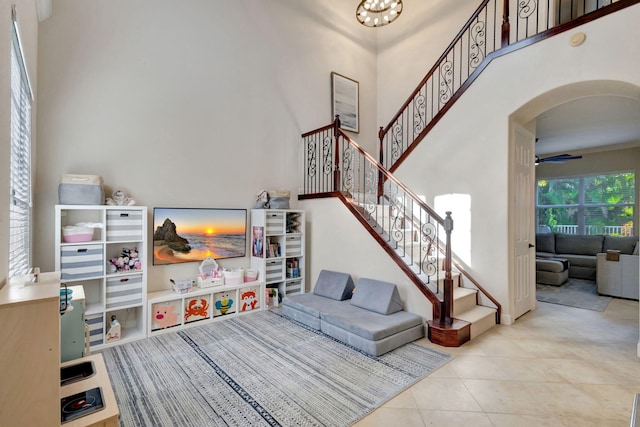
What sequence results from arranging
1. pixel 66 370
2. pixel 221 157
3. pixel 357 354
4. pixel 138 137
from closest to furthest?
pixel 66 370
pixel 357 354
pixel 138 137
pixel 221 157

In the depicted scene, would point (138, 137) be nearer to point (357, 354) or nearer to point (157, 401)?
point (157, 401)

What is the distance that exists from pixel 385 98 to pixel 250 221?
4.14m

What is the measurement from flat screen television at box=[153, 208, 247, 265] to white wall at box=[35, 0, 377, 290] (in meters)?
0.14

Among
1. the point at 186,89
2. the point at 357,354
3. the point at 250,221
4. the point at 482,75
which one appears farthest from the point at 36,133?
the point at 482,75

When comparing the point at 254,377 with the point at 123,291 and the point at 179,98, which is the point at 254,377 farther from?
the point at 179,98

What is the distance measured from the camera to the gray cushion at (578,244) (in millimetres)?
6970

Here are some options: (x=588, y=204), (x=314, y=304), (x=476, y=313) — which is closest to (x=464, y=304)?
(x=476, y=313)

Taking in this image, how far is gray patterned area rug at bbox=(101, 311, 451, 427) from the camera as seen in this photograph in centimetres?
220

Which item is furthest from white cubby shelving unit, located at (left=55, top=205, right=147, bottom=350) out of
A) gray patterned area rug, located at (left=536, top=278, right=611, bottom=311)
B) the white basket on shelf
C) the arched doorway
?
gray patterned area rug, located at (left=536, top=278, right=611, bottom=311)

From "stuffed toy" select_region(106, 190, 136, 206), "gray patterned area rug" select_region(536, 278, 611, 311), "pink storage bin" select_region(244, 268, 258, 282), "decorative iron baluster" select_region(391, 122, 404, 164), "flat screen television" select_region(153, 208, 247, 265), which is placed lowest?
"gray patterned area rug" select_region(536, 278, 611, 311)

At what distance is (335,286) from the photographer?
423 cm

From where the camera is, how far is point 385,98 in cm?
683

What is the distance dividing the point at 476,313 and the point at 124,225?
13.9 feet

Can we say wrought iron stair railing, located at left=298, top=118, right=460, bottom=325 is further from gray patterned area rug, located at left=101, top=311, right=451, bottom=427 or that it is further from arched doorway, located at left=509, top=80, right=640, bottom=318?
arched doorway, located at left=509, top=80, right=640, bottom=318
